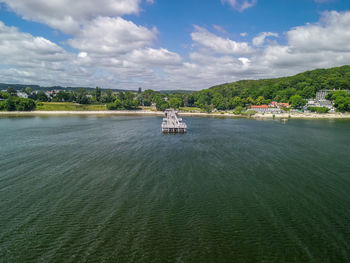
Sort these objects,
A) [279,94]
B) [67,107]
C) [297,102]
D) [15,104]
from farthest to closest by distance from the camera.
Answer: [279,94] → [297,102] → [67,107] → [15,104]

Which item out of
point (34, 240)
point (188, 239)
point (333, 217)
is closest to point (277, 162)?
point (333, 217)

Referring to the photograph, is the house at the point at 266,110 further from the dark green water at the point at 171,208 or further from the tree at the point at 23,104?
the tree at the point at 23,104

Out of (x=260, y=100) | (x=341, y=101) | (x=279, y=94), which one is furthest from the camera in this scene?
(x=279, y=94)

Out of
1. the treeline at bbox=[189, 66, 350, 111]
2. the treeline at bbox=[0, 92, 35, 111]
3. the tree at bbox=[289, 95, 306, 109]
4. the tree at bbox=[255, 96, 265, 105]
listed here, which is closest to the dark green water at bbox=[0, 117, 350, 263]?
the treeline at bbox=[0, 92, 35, 111]

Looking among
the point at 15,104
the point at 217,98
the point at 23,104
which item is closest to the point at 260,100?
the point at 217,98

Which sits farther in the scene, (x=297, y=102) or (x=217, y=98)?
(x=217, y=98)

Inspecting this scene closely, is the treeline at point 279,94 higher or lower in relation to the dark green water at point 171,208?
higher

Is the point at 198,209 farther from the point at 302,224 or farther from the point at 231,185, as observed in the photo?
the point at 302,224

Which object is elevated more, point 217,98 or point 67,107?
point 217,98

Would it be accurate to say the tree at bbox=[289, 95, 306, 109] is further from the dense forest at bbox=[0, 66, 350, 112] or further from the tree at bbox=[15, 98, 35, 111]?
the tree at bbox=[15, 98, 35, 111]

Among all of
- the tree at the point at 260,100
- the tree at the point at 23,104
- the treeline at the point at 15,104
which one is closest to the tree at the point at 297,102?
the tree at the point at 260,100

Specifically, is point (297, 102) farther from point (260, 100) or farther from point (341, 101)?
point (260, 100)
